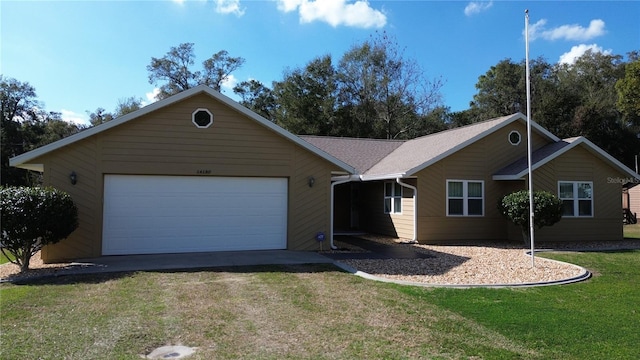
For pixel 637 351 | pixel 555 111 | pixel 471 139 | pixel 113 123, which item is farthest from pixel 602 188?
pixel 555 111

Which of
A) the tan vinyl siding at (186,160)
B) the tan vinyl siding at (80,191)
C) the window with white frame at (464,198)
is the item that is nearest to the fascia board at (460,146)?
the window with white frame at (464,198)

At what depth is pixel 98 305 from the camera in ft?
22.0

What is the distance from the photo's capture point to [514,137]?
661 inches

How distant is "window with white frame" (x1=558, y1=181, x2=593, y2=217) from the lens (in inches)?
642

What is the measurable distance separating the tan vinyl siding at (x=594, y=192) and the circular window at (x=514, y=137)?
1.39 metres

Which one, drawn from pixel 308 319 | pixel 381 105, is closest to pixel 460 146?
pixel 308 319

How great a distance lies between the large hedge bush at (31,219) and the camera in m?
8.98

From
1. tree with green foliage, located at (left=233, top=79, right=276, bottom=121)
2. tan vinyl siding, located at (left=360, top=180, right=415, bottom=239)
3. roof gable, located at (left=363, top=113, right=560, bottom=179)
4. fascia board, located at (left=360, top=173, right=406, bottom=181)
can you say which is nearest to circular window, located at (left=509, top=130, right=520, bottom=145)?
roof gable, located at (left=363, top=113, right=560, bottom=179)

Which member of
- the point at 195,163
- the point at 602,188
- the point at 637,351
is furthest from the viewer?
the point at 602,188

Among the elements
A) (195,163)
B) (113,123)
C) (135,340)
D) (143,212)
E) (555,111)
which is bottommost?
(135,340)

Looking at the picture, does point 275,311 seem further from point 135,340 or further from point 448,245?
point 448,245

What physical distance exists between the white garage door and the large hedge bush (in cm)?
153

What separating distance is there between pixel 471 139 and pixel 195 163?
9430mm

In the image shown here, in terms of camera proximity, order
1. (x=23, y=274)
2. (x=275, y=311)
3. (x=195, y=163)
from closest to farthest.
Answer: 1. (x=275, y=311)
2. (x=23, y=274)
3. (x=195, y=163)
